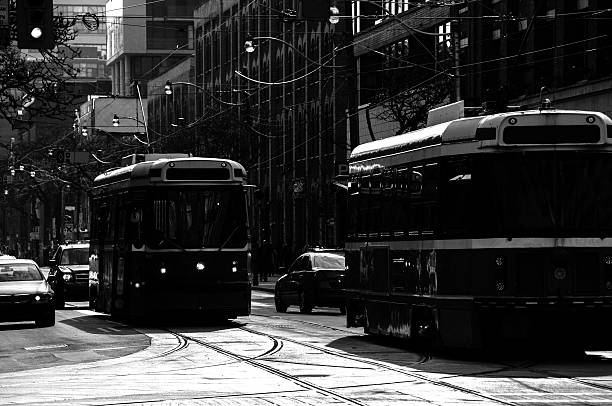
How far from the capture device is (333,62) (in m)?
72.7

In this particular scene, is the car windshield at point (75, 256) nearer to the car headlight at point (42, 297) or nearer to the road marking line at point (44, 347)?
the car headlight at point (42, 297)

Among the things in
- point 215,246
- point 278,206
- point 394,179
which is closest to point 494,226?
point 394,179

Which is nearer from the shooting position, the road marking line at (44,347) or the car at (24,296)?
the road marking line at (44,347)

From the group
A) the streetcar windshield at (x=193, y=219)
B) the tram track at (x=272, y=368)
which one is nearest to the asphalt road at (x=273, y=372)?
the tram track at (x=272, y=368)

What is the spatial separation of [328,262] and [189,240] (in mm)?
7179

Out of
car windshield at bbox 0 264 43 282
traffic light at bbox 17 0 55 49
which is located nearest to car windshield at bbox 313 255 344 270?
car windshield at bbox 0 264 43 282

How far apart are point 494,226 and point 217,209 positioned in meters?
11.0

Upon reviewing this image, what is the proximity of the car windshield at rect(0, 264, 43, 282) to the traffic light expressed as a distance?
11.0 metres

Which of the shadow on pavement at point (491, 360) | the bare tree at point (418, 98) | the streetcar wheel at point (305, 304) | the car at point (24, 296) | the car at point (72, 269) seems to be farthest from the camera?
the bare tree at point (418, 98)

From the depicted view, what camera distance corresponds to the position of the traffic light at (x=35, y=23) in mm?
22016

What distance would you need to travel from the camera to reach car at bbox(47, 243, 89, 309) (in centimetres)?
4459

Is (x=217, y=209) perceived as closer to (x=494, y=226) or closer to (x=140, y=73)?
(x=494, y=226)

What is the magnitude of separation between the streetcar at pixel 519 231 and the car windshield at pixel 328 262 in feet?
49.7

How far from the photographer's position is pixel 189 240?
29781 mm
